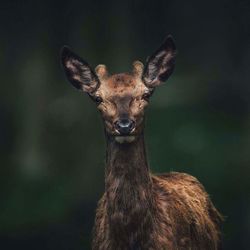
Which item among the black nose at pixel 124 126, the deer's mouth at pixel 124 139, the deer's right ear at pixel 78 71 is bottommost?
the deer's mouth at pixel 124 139

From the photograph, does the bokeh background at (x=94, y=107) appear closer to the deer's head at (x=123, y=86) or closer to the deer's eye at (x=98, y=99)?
the deer's head at (x=123, y=86)

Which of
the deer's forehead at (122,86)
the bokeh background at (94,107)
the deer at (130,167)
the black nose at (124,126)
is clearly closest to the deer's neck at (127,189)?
the deer at (130,167)

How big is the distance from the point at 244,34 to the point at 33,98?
3147mm

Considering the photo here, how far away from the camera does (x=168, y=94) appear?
72.8ft

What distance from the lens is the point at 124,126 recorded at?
46.7ft

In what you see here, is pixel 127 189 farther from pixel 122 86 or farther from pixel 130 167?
pixel 122 86

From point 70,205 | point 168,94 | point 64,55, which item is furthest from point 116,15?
point 64,55

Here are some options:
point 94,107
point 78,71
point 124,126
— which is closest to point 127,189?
point 124,126

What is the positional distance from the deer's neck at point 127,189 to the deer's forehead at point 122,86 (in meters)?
0.44

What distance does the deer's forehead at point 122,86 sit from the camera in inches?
576

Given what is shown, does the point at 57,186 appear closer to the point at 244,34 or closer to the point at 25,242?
the point at 25,242

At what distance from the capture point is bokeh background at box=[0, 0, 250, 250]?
21344 millimetres

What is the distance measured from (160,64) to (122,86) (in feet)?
1.97

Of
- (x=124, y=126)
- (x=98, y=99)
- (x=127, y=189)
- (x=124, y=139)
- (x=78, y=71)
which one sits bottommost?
(x=127, y=189)
